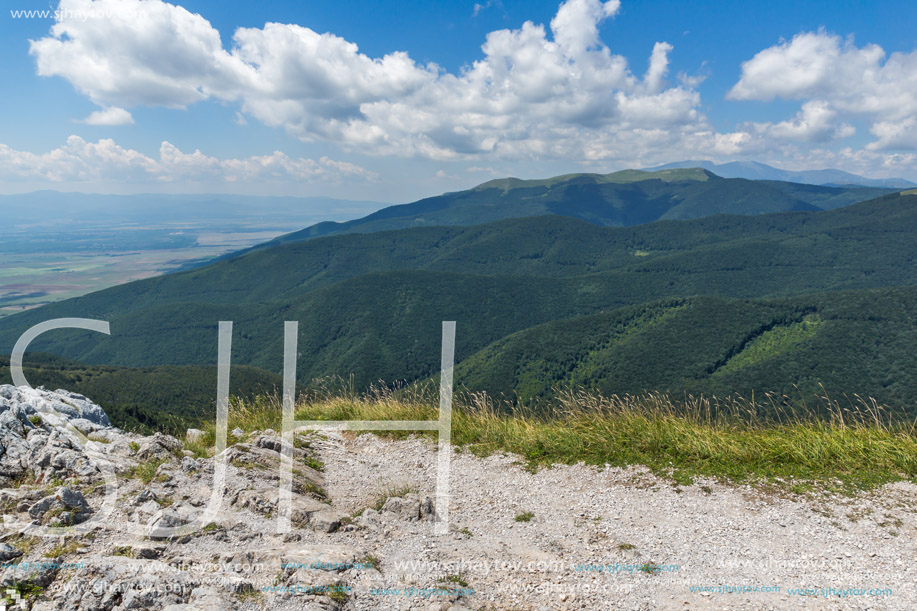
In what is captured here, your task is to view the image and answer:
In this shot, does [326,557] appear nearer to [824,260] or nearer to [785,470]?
[785,470]

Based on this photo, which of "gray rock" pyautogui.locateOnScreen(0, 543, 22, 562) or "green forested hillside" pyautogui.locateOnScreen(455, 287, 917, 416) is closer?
"gray rock" pyautogui.locateOnScreen(0, 543, 22, 562)

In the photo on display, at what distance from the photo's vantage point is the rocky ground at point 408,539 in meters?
4.25

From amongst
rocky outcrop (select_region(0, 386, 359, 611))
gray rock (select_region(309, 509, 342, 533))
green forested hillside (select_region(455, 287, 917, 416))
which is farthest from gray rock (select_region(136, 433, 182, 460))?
green forested hillside (select_region(455, 287, 917, 416))

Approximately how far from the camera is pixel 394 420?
9.84 m

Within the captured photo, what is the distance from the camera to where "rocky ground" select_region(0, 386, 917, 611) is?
425 centimetres

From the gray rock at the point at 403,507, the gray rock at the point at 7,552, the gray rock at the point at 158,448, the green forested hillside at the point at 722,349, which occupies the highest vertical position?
the gray rock at the point at 7,552

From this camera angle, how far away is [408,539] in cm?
540

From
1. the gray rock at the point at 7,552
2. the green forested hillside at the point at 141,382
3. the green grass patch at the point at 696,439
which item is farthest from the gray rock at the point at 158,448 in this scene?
the green forested hillside at the point at 141,382

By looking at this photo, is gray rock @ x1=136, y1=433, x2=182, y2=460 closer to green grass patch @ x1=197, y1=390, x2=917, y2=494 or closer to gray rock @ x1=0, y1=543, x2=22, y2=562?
green grass patch @ x1=197, y1=390, x2=917, y2=494

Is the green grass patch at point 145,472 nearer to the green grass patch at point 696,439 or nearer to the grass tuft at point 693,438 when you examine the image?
the grass tuft at point 693,438

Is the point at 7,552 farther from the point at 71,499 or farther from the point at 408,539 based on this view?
the point at 408,539

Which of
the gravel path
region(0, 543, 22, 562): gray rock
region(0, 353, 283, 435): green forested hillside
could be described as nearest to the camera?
region(0, 543, 22, 562): gray rock

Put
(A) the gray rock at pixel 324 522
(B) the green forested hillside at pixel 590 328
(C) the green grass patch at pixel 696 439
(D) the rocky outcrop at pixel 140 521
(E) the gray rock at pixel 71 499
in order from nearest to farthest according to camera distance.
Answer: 1. (D) the rocky outcrop at pixel 140 521
2. (E) the gray rock at pixel 71 499
3. (A) the gray rock at pixel 324 522
4. (C) the green grass patch at pixel 696 439
5. (B) the green forested hillside at pixel 590 328

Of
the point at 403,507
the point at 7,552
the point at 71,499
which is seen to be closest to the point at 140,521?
the point at 71,499
